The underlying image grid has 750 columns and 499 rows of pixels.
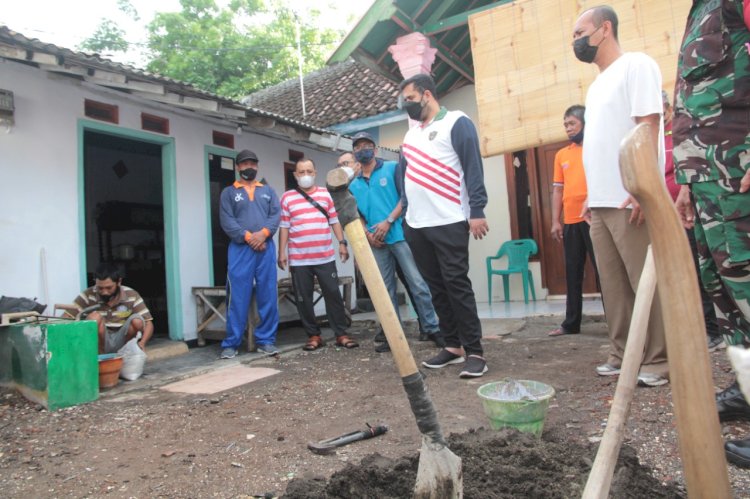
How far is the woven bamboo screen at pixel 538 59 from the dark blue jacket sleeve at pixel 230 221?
2.71 meters

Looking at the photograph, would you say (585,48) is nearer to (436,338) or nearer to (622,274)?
(622,274)

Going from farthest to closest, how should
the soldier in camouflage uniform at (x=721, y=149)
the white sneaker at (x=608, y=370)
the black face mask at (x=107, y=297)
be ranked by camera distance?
the black face mask at (x=107, y=297) < the white sneaker at (x=608, y=370) < the soldier in camouflage uniform at (x=721, y=149)

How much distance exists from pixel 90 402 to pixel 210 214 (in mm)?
3218

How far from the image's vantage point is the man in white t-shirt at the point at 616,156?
274 centimetres

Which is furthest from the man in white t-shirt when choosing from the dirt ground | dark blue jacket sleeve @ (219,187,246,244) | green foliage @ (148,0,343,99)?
green foliage @ (148,0,343,99)

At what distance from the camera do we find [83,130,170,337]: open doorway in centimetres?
783

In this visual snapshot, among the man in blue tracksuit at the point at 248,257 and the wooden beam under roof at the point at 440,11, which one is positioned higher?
the wooden beam under roof at the point at 440,11

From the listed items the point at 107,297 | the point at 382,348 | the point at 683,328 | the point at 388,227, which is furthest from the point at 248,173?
the point at 683,328

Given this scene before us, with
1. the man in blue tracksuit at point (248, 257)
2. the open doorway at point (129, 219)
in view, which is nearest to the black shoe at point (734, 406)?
the man in blue tracksuit at point (248, 257)

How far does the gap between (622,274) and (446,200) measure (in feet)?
4.10

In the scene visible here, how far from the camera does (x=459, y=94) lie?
8.93m

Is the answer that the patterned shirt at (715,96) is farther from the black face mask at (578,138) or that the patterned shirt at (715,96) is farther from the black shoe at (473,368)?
the black face mask at (578,138)

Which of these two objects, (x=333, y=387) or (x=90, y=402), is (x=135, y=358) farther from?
(x=333, y=387)

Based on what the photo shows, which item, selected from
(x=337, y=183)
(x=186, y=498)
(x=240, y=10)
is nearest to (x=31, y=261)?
(x=186, y=498)
